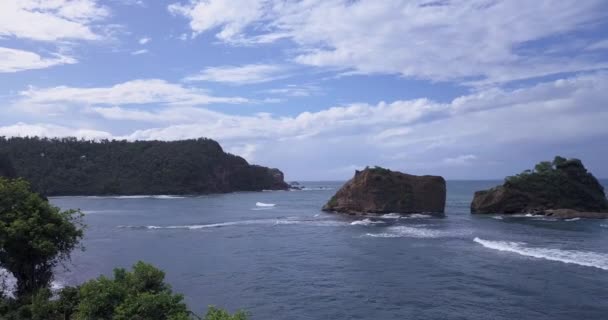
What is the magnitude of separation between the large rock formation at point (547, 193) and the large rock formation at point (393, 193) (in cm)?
773

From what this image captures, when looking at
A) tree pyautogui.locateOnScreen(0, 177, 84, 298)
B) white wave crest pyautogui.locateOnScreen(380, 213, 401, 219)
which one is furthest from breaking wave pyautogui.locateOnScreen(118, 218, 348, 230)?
tree pyautogui.locateOnScreen(0, 177, 84, 298)

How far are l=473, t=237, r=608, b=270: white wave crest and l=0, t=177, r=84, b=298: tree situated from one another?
33.6m

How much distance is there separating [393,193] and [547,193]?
25.2 m

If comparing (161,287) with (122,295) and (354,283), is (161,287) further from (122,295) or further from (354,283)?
(354,283)

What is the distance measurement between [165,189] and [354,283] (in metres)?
145

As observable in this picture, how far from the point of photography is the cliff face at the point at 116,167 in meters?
162

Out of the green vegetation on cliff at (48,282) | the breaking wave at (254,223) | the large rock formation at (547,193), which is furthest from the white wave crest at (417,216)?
the green vegetation on cliff at (48,282)

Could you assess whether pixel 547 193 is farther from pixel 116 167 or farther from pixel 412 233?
pixel 116 167

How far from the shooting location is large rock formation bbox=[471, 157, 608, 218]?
80.3 metres

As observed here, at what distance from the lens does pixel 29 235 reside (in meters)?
20.2

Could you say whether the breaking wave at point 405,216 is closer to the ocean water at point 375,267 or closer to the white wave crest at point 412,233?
the ocean water at point 375,267

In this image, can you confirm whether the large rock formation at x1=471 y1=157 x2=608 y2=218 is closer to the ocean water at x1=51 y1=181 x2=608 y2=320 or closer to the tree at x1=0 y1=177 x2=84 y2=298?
the ocean water at x1=51 y1=181 x2=608 y2=320

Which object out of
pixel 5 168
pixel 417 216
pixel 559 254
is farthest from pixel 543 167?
pixel 5 168

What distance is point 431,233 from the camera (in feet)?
182
